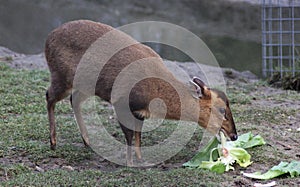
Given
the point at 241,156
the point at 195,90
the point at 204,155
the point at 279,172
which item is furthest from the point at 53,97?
the point at 279,172

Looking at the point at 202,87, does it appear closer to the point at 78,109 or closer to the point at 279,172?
the point at 279,172

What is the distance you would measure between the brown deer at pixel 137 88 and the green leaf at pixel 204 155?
0.12 meters

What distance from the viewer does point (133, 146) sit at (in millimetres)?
6316

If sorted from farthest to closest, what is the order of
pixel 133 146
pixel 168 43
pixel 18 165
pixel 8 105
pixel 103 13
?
pixel 103 13 < pixel 168 43 < pixel 8 105 < pixel 133 146 < pixel 18 165

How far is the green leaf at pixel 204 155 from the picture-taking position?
5.49 m

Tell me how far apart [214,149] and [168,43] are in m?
8.08

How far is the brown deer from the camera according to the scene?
5668 mm

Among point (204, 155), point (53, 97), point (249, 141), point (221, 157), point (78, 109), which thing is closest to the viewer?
point (221, 157)

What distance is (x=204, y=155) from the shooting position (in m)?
5.61

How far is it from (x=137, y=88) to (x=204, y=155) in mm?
873

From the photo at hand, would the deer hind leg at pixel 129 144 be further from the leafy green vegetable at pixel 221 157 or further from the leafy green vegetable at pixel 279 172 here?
the leafy green vegetable at pixel 279 172

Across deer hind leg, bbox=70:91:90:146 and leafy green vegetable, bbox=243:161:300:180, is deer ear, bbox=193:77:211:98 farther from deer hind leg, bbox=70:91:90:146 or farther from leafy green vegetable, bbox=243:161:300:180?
deer hind leg, bbox=70:91:90:146

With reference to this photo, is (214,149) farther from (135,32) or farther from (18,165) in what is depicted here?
(135,32)

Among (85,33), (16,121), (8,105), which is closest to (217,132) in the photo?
(85,33)
